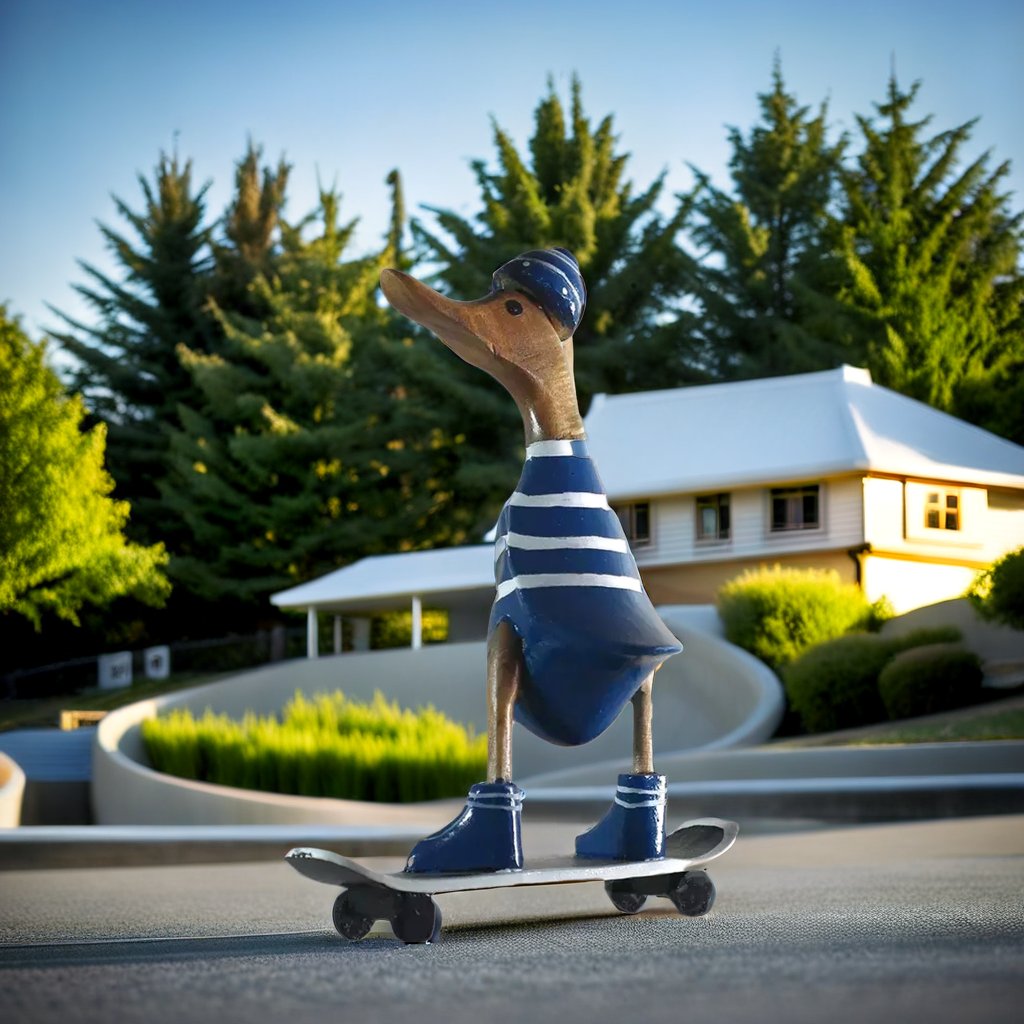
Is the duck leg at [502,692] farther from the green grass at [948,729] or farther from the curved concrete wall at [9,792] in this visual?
the green grass at [948,729]

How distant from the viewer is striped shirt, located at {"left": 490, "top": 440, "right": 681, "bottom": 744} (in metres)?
4.64

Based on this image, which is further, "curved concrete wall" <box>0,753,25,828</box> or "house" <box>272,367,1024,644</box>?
"house" <box>272,367,1024,644</box>

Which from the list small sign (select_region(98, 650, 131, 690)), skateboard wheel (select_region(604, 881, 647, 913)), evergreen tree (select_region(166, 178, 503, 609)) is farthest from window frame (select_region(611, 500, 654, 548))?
skateboard wheel (select_region(604, 881, 647, 913))

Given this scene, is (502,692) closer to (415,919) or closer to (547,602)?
(547,602)

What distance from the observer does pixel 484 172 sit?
42344 mm

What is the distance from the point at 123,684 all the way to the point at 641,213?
1841 cm

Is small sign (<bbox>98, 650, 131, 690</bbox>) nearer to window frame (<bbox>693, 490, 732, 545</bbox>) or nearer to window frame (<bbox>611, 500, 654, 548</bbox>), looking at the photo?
window frame (<bbox>611, 500, 654, 548</bbox>)

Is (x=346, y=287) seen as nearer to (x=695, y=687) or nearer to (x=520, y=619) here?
(x=695, y=687)

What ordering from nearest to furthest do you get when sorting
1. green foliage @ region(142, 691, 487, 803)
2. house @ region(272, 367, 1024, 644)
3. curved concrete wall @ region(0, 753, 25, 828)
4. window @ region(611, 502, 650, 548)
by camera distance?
1. curved concrete wall @ region(0, 753, 25, 828)
2. green foliage @ region(142, 691, 487, 803)
3. house @ region(272, 367, 1024, 644)
4. window @ region(611, 502, 650, 548)

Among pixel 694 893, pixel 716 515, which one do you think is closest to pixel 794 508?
pixel 716 515

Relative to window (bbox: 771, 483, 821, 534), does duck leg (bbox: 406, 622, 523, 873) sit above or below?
below

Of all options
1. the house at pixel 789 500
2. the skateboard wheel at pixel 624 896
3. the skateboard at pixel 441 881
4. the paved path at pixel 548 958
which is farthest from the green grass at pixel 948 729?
the skateboard at pixel 441 881

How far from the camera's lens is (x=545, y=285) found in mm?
4996

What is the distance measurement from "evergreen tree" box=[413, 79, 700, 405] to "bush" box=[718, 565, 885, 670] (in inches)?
556
